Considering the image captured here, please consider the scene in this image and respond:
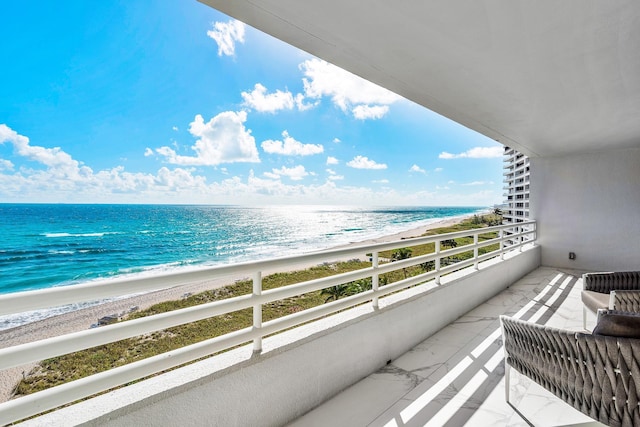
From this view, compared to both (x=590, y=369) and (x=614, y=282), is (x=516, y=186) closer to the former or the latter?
(x=614, y=282)

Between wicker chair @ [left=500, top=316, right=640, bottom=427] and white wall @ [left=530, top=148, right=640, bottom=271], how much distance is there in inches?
199

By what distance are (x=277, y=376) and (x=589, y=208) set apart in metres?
6.16

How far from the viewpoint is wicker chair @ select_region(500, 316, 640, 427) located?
4.16 ft

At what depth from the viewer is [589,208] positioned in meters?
5.36

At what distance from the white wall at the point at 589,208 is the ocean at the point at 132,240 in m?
16.6

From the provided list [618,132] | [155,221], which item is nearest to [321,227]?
[155,221]

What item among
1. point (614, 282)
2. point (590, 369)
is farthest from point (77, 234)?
point (590, 369)

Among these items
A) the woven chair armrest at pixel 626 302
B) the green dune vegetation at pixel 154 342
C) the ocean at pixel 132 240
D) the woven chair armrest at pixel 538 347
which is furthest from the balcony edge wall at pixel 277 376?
the ocean at pixel 132 240

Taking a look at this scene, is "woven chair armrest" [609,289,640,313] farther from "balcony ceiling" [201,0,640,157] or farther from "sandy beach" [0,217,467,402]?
"sandy beach" [0,217,467,402]

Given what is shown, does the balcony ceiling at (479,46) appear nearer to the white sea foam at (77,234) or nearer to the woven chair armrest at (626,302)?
the woven chair armrest at (626,302)

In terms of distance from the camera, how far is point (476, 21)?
1.60 meters

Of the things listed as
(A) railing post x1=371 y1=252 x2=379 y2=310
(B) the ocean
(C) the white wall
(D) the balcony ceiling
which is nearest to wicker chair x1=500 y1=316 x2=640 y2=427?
(A) railing post x1=371 y1=252 x2=379 y2=310

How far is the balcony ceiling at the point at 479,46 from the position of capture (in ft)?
4.94

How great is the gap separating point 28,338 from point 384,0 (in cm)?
1542
